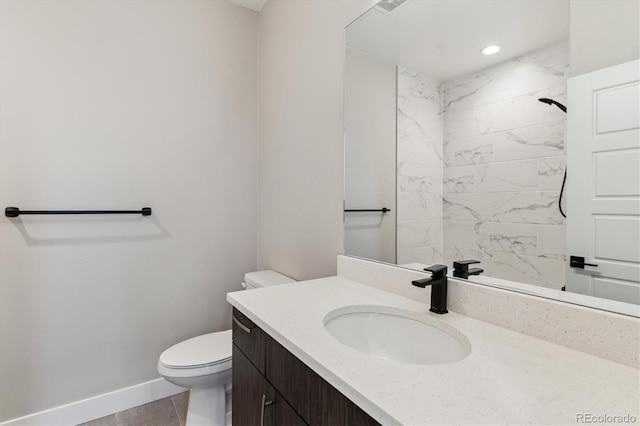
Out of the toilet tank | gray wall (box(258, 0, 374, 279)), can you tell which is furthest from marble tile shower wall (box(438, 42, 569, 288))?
the toilet tank

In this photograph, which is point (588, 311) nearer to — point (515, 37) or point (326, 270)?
point (515, 37)

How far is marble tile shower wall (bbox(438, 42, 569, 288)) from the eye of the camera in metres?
0.80

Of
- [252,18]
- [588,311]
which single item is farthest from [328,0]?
[588,311]

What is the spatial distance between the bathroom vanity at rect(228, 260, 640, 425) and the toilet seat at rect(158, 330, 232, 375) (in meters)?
0.48

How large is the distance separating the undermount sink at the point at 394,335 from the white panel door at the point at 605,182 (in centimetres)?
35

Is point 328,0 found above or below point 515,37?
above

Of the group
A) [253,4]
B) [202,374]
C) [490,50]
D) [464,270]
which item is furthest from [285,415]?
[253,4]

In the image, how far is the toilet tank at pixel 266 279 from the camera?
5.88ft

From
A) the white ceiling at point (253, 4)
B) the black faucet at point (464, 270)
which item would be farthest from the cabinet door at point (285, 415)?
the white ceiling at point (253, 4)

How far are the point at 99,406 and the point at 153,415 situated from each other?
30cm

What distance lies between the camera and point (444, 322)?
0.88 m

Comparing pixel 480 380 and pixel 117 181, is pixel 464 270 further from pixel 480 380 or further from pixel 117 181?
pixel 117 181

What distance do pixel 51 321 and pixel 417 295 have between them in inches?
74.3

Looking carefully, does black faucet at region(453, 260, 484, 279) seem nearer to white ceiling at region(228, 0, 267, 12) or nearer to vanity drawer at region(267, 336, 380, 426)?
vanity drawer at region(267, 336, 380, 426)
